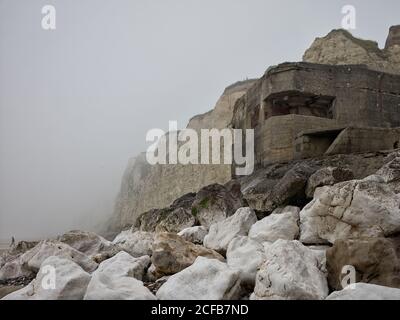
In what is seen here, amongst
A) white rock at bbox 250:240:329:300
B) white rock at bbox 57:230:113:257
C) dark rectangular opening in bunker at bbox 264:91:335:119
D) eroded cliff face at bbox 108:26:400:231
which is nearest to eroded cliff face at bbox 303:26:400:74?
eroded cliff face at bbox 108:26:400:231

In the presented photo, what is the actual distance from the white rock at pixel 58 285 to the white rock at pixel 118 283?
0.11 metres

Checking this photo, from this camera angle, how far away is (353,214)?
2.71 m

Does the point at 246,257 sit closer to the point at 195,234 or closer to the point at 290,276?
the point at 290,276

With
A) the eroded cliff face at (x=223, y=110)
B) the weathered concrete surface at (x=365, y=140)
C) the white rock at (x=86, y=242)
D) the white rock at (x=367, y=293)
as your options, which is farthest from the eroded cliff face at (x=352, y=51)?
the white rock at (x=367, y=293)

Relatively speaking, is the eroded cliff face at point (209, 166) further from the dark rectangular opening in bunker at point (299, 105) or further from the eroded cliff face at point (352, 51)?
the dark rectangular opening in bunker at point (299, 105)

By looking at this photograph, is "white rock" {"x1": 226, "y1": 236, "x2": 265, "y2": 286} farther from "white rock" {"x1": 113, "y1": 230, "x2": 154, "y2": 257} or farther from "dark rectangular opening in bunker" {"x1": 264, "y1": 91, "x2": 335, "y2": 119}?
"dark rectangular opening in bunker" {"x1": 264, "y1": 91, "x2": 335, "y2": 119}

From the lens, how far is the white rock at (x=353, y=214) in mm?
2617

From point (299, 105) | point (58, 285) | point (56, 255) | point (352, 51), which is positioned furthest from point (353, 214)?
point (352, 51)

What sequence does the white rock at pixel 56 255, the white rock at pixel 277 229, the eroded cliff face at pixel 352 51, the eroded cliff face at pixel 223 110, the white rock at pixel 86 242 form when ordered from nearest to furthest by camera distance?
the white rock at pixel 277 229
the white rock at pixel 56 255
the white rock at pixel 86 242
the eroded cliff face at pixel 352 51
the eroded cliff face at pixel 223 110

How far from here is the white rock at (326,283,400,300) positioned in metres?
1.87

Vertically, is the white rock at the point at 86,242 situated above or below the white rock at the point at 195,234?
below
